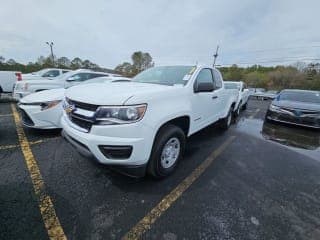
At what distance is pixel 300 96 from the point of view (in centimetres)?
743

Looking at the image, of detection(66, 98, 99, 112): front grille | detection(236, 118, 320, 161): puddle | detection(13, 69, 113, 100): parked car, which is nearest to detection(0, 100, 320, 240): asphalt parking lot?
detection(236, 118, 320, 161): puddle

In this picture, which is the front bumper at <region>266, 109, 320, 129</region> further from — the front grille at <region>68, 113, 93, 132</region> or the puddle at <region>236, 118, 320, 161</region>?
the front grille at <region>68, 113, 93, 132</region>

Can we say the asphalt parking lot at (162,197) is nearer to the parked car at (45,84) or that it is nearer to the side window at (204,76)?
the side window at (204,76)

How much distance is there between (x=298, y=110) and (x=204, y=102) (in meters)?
4.55

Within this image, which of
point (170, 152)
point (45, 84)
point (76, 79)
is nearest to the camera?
point (170, 152)

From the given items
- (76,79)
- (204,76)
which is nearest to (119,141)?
(204,76)

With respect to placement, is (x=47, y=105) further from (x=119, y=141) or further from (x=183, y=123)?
(x=183, y=123)

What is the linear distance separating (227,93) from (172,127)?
296 centimetres

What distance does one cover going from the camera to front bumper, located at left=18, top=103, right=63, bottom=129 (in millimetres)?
4141

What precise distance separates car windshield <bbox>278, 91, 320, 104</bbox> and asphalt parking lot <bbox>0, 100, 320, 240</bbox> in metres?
3.98

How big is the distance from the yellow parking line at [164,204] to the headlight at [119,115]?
1094mm

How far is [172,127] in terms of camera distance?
278 cm

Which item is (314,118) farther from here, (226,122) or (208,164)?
(208,164)

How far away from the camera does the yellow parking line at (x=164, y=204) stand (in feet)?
6.38
